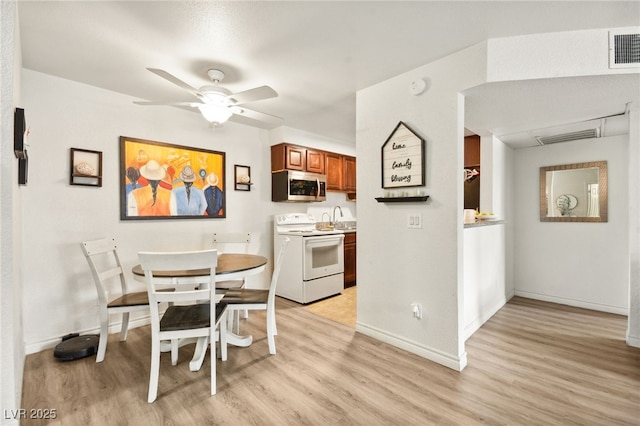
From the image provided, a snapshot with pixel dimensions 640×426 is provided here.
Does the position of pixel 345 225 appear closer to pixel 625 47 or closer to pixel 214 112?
pixel 214 112

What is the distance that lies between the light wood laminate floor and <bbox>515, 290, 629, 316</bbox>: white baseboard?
710mm

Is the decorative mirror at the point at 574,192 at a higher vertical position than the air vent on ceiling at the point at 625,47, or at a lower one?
lower

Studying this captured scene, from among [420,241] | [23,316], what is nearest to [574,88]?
[420,241]

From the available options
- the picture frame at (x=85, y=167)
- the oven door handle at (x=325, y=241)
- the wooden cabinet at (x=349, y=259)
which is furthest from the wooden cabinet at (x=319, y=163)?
the picture frame at (x=85, y=167)

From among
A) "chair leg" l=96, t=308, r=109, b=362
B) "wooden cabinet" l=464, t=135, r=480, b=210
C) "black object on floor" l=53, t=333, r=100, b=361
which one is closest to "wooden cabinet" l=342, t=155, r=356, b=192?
"wooden cabinet" l=464, t=135, r=480, b=210

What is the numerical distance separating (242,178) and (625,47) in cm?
383

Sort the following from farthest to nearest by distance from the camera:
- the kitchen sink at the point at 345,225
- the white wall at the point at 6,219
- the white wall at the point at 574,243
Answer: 1. the kitchen sink at the point at 345,225
2. the white wall at the point at 574,243
3. the white wall at the point at 6,219

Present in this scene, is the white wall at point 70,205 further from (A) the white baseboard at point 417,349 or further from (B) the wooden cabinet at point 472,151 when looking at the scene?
(B) the wooden cabinet at point 472,151

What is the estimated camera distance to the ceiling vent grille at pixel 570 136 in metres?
3.26

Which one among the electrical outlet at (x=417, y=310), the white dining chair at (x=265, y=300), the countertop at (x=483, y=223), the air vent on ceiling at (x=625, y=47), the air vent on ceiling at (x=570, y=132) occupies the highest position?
the air vent on ceiling at (x=625, y=47)

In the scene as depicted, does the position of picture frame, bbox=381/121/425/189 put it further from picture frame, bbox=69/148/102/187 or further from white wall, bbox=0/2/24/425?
picture frame, bbox=69/148/102/187

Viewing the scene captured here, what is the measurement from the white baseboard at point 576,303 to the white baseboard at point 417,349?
2458mm

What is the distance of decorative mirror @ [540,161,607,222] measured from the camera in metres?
3.52

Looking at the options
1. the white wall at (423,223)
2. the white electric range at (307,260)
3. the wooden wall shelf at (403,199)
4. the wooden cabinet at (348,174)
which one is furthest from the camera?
the wooden cabinet at (348,174)
